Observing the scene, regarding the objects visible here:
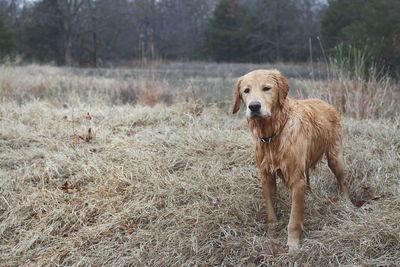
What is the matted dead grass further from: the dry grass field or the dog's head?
the dog's head

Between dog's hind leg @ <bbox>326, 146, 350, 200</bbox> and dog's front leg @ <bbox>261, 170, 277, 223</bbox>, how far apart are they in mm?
639

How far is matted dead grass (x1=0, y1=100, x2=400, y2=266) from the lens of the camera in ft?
10.1

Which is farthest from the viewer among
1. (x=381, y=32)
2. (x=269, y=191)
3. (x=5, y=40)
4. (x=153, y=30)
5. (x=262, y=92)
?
(x=153, y=30)

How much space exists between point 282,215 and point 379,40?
997 cm

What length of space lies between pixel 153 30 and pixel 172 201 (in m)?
30.3

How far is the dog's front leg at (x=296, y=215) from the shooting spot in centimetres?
298

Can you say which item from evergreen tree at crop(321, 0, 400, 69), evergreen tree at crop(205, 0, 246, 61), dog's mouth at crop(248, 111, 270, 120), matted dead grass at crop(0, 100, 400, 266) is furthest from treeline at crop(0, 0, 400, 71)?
dog's mouth at crop(248, 111, 270, 120)

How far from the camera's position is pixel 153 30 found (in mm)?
32656

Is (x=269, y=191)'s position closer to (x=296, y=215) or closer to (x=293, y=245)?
(x=296, y=215)

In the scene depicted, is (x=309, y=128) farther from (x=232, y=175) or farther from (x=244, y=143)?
(x=244, y=143)

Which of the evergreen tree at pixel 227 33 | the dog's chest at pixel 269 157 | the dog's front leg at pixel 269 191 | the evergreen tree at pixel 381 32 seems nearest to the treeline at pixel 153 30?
the evergreen tree at pixel 227 33

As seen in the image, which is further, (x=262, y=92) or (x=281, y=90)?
(x=281, y=90)

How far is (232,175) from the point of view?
13.7ft

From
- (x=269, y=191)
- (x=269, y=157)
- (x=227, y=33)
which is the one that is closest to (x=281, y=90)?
(x=269, y=157)
